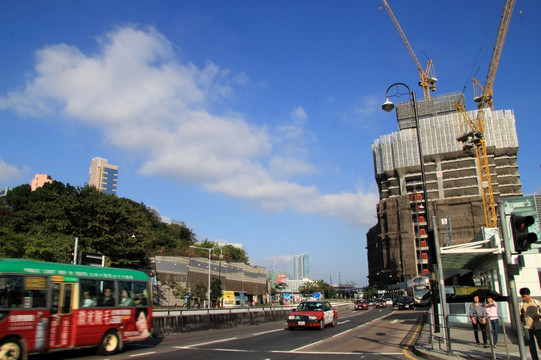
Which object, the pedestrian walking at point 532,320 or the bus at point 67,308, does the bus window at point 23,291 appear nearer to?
the bus at point 67,308

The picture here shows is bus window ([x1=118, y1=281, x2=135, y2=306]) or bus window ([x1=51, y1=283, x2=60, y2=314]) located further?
bus window ([x1=118, y1=281, x2=135, y2=306])

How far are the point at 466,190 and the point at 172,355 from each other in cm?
12472

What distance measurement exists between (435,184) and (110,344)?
124177mm

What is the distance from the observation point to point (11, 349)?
9.99 meters

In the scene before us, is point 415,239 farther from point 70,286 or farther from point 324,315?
point 70,286

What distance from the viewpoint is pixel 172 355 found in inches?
488

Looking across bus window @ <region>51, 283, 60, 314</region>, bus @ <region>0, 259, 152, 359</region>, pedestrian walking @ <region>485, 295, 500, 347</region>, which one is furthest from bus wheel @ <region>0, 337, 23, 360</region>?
pedestrian walking @ <region>485, 295, 500, 347</region>

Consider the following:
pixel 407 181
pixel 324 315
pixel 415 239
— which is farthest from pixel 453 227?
pixel 324 315

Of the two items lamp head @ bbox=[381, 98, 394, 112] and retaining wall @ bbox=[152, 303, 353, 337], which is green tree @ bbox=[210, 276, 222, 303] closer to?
retaining wall @ bbox=[152, 303, 353, 337]

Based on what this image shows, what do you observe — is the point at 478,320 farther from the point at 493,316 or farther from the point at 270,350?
the point at 270,350

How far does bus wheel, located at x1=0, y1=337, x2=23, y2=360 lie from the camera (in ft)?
32.2

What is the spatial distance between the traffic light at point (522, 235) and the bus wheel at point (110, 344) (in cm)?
1173

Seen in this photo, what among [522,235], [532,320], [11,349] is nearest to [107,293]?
[11,349]

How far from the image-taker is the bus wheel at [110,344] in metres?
12.6
